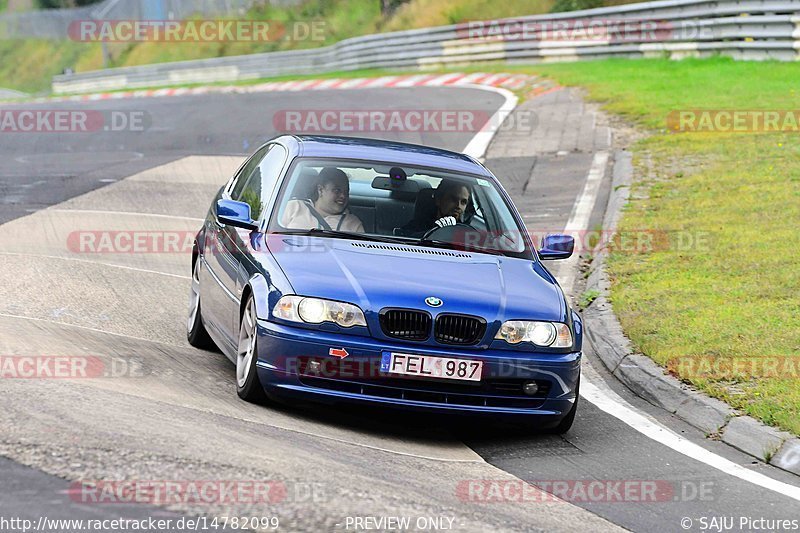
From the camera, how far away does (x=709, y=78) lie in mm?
24828

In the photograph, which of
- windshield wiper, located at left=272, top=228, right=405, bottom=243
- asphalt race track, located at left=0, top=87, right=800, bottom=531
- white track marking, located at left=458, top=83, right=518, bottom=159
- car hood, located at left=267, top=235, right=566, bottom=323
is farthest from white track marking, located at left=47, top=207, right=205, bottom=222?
car hood, located at left=267, top=235, right=566, bottom=323

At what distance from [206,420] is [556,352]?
199cm

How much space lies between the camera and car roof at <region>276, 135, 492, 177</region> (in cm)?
853

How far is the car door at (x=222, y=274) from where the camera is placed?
789 centimetres

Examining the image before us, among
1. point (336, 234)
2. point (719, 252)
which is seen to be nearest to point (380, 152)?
point (336, 234)

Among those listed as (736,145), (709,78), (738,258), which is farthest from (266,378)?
(709,78)

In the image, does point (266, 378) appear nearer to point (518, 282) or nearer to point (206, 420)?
point (206, 420)

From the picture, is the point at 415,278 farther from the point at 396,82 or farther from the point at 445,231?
the point at 396,82

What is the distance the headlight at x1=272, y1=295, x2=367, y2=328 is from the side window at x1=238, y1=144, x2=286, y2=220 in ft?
4.50

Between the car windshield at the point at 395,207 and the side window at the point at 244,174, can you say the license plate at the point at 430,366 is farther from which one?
the side window at the point at 244,174

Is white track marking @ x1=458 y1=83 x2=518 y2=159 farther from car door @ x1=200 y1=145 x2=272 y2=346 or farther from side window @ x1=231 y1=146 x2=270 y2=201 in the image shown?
car door @ x1=200 y1=145 x2=272 y2=346

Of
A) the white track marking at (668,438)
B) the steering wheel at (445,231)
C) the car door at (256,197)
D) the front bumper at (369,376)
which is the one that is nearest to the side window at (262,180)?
the car door at (256,197)

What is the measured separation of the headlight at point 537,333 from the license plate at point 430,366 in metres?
0.24

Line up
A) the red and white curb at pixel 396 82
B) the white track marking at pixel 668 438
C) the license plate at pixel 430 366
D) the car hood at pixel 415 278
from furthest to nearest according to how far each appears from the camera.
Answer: the red and white curb at pixel 396 82
the car hood at pixel 415 278
the license plate at pixel 430 366
the white track marking at pixel 668 438
